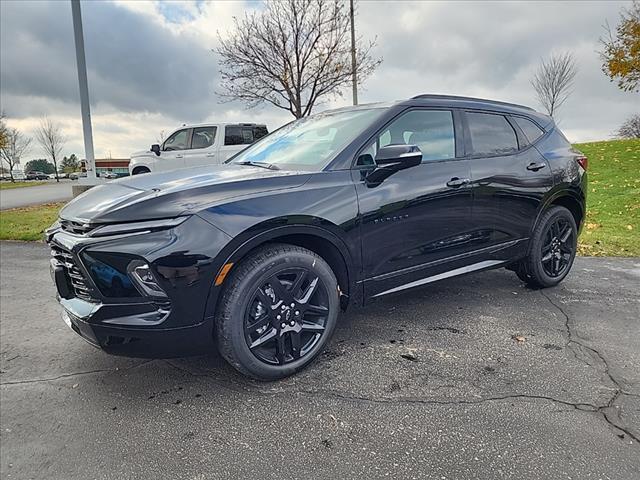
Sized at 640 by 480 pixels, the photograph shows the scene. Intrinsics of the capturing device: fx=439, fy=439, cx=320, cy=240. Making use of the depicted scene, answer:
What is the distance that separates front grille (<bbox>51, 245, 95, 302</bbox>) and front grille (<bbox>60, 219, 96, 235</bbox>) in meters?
0.12

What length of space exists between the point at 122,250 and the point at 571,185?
4.06m

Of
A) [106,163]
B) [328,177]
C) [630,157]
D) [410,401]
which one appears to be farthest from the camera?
[106,163]

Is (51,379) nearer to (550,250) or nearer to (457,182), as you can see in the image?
(457,182)

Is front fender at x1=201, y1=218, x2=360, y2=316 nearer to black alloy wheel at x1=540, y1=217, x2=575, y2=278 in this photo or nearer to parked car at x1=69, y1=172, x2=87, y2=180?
black alloy wheel at x1=540, y1=217, x2=575, y2=278

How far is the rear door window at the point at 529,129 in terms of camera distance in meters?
4.10

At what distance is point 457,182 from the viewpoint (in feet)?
11.1

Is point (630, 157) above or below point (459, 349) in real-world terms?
above

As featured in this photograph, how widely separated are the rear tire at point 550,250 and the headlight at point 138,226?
3262 mm

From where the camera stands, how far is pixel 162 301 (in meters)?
2.27

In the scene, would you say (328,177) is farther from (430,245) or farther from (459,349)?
(459,349)

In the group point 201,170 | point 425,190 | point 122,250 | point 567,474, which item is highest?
point 201,170

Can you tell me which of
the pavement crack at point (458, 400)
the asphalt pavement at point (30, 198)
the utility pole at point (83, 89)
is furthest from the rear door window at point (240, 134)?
the pavement crack at point (458, 400)

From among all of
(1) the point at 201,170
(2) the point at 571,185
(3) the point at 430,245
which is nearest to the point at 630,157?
(2) the point at 571,185

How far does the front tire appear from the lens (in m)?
2.43
